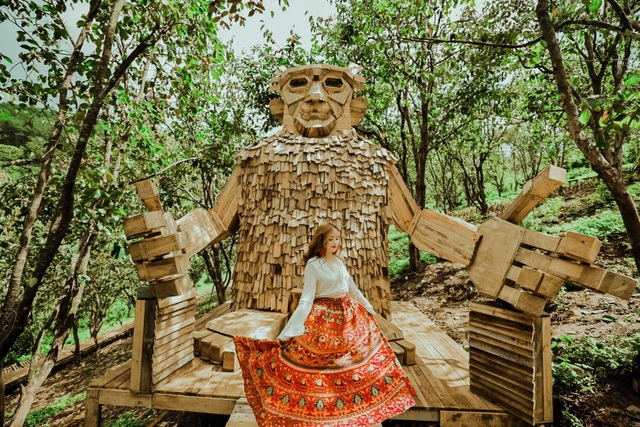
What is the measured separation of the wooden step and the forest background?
1.62 meters

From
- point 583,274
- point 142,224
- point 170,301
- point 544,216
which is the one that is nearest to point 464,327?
point 583,274

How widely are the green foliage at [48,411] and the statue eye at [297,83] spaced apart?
9.24m

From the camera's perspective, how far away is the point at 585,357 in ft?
10.3

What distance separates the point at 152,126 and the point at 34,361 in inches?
127

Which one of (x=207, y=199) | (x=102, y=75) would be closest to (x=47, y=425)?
(x=207, y=199)

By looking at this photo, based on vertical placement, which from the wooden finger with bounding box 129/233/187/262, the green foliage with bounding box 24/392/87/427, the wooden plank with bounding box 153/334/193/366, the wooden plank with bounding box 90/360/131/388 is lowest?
the green foliage with bounding box 24/392/87/427

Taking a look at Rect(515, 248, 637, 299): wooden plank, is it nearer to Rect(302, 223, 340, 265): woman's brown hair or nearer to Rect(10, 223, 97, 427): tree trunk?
Rect(302, 223, 340, 265): woman's brown hair

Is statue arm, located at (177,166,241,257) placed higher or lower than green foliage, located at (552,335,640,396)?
higher

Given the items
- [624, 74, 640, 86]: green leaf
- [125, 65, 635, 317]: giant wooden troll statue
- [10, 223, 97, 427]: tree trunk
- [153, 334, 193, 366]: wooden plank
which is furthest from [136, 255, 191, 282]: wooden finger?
[624, 74, 640, 86]: green leaf

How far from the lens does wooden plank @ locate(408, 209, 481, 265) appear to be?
2504 mm

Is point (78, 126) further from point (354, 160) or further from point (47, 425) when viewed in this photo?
point (47, 425)

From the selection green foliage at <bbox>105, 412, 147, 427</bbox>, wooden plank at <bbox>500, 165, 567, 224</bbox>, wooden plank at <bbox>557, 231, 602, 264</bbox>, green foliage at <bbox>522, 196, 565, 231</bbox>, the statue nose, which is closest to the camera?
wooden plank at <bbox>557, 231, 602, 264</bbox>

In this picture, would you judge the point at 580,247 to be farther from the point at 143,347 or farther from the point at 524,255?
the point at 143,347

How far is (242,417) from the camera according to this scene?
1925 mm
